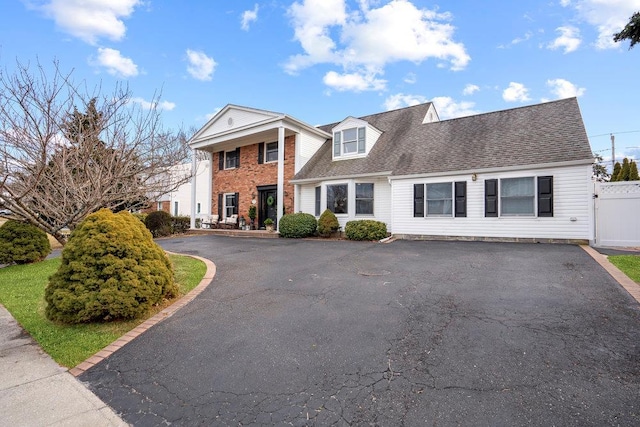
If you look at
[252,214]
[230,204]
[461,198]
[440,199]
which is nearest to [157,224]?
[230,204]

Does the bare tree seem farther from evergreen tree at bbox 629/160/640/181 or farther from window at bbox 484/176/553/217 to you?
evergreen tree at bbox 629/160/640/181

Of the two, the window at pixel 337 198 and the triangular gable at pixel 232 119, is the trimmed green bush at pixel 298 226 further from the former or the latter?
the triangular gable at pixel 232 119

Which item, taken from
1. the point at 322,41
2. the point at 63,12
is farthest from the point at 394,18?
the point at 63,12

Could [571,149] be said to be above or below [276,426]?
above

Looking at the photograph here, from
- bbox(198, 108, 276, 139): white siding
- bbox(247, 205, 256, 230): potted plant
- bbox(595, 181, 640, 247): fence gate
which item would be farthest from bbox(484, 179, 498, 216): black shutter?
bbox(247, 205, 256, 230): potted plant

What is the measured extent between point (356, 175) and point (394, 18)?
642cm

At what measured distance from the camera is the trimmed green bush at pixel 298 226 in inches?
567

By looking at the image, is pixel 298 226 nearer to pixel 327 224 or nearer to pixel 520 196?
pixel 327 224

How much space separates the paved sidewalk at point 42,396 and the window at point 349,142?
14.2 metres

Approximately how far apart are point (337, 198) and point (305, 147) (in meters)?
4.02

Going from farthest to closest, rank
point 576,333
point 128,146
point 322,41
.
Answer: point 322,41, point 128,146, point 576,333

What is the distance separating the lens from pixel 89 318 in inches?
162

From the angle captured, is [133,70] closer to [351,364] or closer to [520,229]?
[351,364]

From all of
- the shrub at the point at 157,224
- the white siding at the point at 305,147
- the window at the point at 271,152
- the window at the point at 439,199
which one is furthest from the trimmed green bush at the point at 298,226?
the shrub at the point at 157,224
